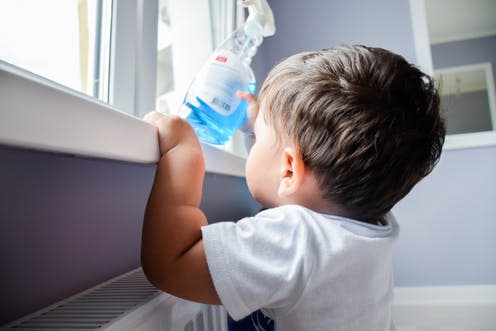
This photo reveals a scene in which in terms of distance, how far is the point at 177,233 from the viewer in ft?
1.35

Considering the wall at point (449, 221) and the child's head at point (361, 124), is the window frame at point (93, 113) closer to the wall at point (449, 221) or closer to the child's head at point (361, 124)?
the child's head at point (361, 124)

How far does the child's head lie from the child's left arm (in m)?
0.15

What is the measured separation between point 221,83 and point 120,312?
1.36 ft

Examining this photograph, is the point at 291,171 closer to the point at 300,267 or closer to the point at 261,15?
the point at 300,267

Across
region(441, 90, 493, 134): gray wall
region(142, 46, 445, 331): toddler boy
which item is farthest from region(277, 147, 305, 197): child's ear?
region(441, 90, 493, 134): gray wall

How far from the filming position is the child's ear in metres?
0.48

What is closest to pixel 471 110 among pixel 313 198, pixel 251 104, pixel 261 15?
pixel 261 15

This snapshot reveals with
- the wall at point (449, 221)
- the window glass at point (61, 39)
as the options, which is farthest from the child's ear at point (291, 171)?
the wall at point (449, 221)

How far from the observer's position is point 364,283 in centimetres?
46

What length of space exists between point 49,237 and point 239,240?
211mm

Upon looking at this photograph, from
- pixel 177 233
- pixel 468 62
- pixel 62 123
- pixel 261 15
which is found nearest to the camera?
pixel 62 123

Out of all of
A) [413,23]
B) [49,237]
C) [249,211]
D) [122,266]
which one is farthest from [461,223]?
[49,237]

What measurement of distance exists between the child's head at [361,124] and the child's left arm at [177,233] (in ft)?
0.48

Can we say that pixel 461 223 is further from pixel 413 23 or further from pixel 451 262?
pixel 413 23
